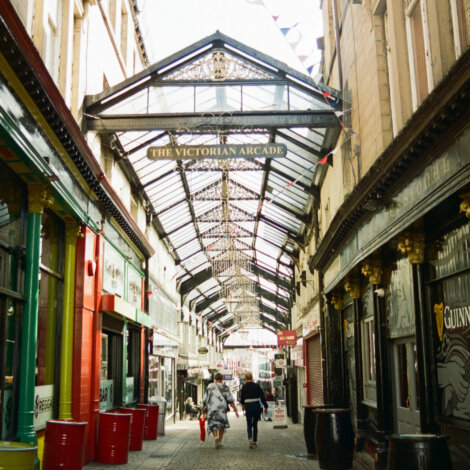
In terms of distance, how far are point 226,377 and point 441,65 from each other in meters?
42.9

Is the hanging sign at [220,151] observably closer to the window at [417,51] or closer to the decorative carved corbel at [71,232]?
the decorative carved corbel at [71,232]

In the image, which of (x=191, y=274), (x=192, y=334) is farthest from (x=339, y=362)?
(x=192, y=334)

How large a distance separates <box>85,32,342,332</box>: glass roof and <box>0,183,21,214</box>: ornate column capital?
347 centimetres

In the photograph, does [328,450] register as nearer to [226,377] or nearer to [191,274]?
[191,274]

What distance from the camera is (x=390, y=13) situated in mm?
9102

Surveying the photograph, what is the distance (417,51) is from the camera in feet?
27.6

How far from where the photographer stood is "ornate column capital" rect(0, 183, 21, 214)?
8023 mm

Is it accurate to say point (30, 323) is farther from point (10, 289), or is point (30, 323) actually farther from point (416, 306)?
point (416, 306)

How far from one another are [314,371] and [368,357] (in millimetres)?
9001

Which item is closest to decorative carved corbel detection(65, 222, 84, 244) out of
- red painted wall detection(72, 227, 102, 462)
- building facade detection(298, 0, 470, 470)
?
red painted wall detection(72, 227, 102, 462)

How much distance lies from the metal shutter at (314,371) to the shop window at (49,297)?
1028cm

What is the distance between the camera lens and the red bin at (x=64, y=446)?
26.5 feet

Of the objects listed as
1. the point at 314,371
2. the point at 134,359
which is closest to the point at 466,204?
the point at 134,359

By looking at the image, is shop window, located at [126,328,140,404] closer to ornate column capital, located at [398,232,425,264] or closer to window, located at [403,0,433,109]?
ornate column capital, located at [398,232,425,264]
